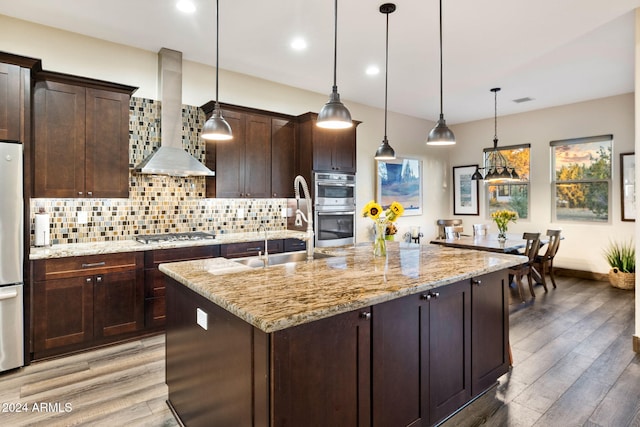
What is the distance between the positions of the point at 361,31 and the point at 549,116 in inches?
192

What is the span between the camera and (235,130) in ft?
14.6

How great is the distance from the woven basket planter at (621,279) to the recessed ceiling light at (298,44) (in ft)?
18.8

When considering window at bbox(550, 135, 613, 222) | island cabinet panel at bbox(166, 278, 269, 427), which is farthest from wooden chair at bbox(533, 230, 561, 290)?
island cabinet panel at bbox(166, 278, 269, 427)

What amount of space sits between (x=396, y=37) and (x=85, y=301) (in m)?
4.01

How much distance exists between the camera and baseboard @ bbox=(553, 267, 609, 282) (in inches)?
239

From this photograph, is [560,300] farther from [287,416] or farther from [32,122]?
[32,122]

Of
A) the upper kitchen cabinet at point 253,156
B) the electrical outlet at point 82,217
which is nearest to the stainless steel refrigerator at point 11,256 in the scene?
the electrical outlet at point 82,217

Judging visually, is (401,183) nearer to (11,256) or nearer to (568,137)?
(568,137)

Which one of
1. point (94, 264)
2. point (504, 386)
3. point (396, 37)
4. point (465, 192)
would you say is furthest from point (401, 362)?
point (465, 192)

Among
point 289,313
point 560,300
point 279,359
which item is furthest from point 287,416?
point 560,300

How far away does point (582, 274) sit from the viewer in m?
6.31

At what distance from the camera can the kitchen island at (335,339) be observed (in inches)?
58.3

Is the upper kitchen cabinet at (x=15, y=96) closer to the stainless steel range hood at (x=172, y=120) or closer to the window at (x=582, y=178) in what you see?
the stainless steel range hood at (x=172, y=120)

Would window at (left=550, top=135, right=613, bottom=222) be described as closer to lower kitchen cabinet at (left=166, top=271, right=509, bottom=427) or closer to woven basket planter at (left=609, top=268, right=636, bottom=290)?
woven basket planter at (left=609, top=268, right=636, bottom=290)
